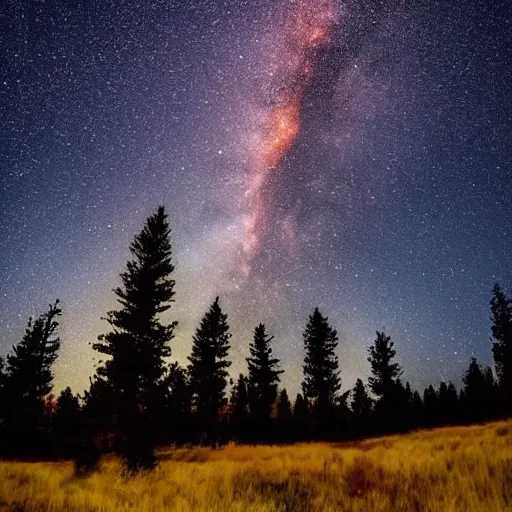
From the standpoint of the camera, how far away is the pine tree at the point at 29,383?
27.2 meters

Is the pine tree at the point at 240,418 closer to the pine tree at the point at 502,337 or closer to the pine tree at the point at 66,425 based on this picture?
the pine tree at the point at 66,425

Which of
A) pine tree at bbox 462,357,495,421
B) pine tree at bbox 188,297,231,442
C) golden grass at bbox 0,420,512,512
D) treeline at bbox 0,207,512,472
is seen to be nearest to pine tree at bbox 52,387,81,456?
treeline at bbox 0,207,512,472

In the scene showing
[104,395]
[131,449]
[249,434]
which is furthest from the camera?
[249,434]

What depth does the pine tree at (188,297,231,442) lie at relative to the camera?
86.4 ft

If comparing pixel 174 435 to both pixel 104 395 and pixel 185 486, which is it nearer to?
pixel 104 395

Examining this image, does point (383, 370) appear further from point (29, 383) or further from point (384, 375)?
point (29, 383)

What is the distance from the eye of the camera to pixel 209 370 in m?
27.6

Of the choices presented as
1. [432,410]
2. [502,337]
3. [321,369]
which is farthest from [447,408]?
[321,369]

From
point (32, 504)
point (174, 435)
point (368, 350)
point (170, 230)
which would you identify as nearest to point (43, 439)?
point (174, 435)

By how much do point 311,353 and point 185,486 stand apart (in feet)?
89.3

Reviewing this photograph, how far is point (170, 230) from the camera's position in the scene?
17031 mm

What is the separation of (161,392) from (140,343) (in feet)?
7.44

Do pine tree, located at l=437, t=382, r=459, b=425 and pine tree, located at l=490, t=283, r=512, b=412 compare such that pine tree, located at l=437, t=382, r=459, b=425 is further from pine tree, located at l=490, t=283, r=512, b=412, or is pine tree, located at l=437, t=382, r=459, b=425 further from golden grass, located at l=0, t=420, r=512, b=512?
golden grass, located at l=0, t=420, r=512, b=512

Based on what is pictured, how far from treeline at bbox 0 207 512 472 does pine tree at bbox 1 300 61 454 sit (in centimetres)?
8
